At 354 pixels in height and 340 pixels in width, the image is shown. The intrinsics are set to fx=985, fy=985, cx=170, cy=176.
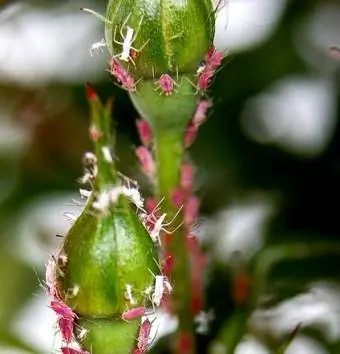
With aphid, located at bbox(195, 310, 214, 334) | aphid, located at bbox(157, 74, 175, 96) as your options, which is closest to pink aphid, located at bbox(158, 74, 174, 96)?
aphid, located at bbox(157, 74, 175, 96)

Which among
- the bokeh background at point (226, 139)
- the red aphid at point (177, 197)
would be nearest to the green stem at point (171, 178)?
the red aphid at point (177, 197)

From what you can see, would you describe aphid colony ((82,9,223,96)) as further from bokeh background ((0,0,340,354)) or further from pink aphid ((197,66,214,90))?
bokeh background ((0,0,340,354))

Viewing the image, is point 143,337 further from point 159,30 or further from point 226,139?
point 226,139

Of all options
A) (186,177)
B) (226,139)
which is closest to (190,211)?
(186,177)

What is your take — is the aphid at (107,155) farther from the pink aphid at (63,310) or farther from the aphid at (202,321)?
the aphid at (202,321)

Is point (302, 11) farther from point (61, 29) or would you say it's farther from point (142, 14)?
point (142, 14)

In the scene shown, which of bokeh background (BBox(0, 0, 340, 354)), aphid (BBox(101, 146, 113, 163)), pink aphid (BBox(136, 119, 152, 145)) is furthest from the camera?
bokeh background (BBox(0, 0, 340, 354))

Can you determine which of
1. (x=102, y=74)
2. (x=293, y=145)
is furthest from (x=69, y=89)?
(x=293, y=145)
